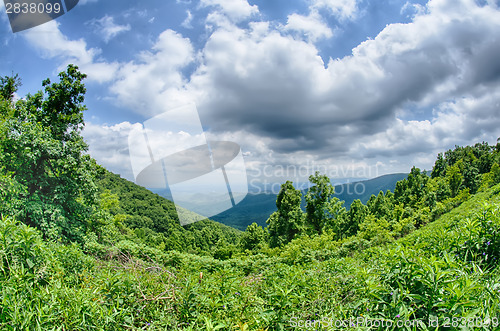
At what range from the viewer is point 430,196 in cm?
2773

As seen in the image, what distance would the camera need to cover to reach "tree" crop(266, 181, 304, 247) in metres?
23.0

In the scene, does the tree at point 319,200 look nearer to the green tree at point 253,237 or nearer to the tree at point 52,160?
the green tree at point 253,237

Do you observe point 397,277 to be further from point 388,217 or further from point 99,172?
point 388,217

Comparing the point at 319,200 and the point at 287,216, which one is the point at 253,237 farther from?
the point at 319,200

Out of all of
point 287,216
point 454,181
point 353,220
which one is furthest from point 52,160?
point 454,181

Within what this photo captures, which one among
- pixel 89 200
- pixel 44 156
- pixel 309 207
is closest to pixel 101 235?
pixel 89 200

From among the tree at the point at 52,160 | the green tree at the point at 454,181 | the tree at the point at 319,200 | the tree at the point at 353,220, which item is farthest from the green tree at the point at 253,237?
the green tree at the point at 454,181

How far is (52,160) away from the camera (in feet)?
35.0

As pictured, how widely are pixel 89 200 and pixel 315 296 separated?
12666 millimetres

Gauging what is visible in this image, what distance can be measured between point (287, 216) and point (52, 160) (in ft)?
60.4

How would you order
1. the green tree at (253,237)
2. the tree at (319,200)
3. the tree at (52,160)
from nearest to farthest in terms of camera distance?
the tree at (52,160)
the tree at (319,200)
the green tree at (253,237)

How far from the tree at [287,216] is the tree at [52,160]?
1605cm

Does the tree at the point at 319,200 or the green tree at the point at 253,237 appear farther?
the green tree at the point at 253,237

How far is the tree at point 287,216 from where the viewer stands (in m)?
23.0
